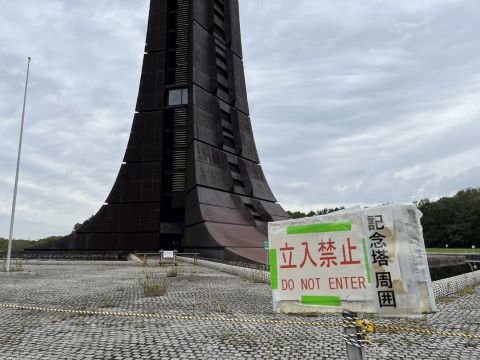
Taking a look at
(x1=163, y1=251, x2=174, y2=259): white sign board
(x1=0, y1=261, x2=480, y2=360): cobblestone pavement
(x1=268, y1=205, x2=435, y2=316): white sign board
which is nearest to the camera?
(x1=268, y1=205, x2=435, y2=316): white sign board

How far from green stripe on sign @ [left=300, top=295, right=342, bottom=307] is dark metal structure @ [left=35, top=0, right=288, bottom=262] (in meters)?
24.1

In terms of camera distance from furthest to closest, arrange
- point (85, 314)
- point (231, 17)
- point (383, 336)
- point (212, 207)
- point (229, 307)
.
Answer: point (231, 17)
point (212, 207)
point (229, 307)
point (85, 314)
point (383, 336)

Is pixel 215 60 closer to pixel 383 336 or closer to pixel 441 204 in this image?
pixel 383 336

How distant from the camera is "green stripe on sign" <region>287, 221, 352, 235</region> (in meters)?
2.91

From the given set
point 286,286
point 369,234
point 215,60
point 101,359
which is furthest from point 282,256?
point 215,60

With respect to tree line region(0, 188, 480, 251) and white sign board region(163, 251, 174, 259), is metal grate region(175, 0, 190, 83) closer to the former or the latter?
white sign board region(163, 251, 174, 259)

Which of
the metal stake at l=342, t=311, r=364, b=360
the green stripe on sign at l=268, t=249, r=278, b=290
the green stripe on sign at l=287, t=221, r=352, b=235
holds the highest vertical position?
the green stripe on sign at l=287, t=221, r=352, b=235

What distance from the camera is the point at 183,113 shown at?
35281 millimetres

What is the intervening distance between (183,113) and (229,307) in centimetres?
2948

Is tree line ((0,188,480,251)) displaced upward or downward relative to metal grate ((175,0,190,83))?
downward

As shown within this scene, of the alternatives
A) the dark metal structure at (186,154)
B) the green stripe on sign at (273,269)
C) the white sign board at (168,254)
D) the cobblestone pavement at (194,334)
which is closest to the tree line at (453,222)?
the dark metal structure at (186,154)

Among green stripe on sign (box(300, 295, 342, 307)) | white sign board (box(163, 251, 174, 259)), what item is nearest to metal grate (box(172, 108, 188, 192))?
white sign board (box(163, 251, 174, 259))

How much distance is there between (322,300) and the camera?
2.85m

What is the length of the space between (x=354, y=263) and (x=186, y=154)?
3229 centimetres
